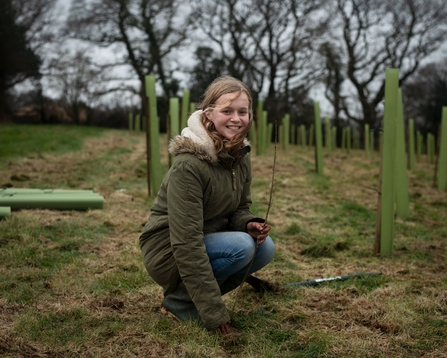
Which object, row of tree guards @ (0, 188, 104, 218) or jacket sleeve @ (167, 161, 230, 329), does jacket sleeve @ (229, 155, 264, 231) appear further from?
row of tree guards @ (0, 188, 104, 218)

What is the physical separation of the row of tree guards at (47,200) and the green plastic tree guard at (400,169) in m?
2.96

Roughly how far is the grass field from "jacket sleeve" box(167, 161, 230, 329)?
124mm

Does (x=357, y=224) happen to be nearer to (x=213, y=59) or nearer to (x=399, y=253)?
(x=399, y=253)

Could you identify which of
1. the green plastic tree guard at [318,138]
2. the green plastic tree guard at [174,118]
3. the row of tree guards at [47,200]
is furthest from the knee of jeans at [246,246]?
the green plastic tree guard at [318,138]

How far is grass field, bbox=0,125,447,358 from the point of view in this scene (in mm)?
2061

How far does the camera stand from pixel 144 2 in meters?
21.4

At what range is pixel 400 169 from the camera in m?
4.66

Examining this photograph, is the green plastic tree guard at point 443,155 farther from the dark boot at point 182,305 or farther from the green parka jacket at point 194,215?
the dark boot at point 182,305

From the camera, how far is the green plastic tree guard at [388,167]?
142 inches

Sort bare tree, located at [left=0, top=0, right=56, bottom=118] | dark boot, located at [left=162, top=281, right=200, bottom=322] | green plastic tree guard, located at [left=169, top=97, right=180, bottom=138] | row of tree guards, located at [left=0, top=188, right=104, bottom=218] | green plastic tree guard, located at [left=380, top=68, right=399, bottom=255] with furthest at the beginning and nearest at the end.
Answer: bare tree, located at [left=0, top=0, right=56, bottom=118]
green plastic tree guard, located at [left=169, top=97, right=180, bottom=138]
row of tree guards, located at [left=0, top=188, right=104, bottom=218]
green plastic tree guard, located at [left=380, top=68, right=399, bottom=255]
dark boot, located at [left=162, top=281, right=200, bottom=322]

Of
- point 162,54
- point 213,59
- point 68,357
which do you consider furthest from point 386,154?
point 162,54

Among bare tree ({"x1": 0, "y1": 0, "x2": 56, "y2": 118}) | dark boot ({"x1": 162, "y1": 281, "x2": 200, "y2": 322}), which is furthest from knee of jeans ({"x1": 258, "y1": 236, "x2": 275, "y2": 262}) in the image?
bare tree ({"x1": 0, "y1": 0, "x2": 56, "y2": 118})

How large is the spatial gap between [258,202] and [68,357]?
3.90 m

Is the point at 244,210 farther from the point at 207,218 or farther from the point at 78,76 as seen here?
the point at 78,76
